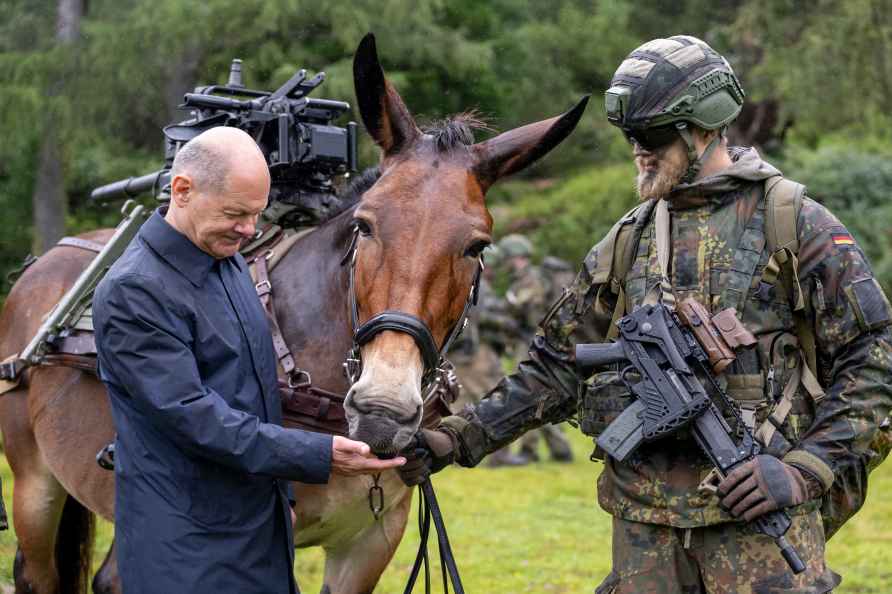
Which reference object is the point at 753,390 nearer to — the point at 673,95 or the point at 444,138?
the point at 673,95

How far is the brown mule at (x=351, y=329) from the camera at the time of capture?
10.6ft

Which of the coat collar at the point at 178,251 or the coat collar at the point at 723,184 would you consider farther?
the coat collar at the point at 723,184

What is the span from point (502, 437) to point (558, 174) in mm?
17944

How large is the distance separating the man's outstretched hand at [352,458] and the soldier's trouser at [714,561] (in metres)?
0.77

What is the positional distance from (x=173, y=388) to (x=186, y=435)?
123 millimetres

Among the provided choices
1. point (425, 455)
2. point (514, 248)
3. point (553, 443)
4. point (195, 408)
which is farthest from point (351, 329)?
point (514, 248)

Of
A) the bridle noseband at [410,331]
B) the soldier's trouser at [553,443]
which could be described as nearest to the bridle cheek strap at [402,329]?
the bridle noseband at [410,331]

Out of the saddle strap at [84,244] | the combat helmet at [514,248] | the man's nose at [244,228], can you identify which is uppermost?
the man's nose at [244,228]

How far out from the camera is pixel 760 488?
9.78 ft

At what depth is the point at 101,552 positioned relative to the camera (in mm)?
7250

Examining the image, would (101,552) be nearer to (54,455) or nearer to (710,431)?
(54,455)

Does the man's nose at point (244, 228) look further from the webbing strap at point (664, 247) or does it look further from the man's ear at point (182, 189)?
the webbing strap at point (664, 247)

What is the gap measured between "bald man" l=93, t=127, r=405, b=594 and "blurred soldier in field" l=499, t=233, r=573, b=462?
893 centimetres

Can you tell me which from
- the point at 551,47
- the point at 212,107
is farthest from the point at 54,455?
the point at 551,47
